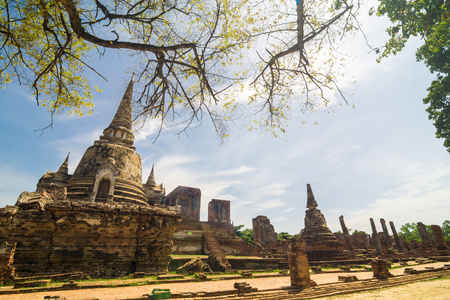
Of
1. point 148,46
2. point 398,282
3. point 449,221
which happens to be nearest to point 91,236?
point 148,46

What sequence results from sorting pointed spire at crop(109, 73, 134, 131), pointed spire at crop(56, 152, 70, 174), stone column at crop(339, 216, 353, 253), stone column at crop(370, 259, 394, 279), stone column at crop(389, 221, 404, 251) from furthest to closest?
stone column at crop(389, 221, 404, 251), stone column at crop(339, 216, 353, 253), pointed spire at crop(56, 152, 70, 174), pointed spire at crop(109, 73, 134, 131), stone column at crop(370, 259, 394, 279)

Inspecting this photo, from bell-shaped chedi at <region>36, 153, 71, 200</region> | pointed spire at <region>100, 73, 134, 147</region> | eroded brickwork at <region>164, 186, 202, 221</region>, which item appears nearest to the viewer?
bell-shaped chedi at <region>36, 153, 71, 200</region>

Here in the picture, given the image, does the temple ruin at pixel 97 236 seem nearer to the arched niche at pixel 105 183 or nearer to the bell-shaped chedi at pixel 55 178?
the arched niche at pixel 105 183

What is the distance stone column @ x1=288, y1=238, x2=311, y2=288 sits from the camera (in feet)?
22.8

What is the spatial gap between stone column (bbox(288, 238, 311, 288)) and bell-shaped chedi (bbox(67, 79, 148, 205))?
34.2ft

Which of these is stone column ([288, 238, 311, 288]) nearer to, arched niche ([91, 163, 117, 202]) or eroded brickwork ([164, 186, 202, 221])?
arched niche ([91, 163, 117, 202])

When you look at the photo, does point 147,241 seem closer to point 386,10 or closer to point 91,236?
point 91,236

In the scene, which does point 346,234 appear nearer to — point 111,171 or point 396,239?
point 396,239

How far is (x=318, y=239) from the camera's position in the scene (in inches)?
677

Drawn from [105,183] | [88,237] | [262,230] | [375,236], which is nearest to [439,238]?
[375,236]

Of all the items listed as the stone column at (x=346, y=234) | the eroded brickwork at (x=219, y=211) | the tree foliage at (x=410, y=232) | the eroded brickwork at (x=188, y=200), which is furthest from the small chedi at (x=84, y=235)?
the tree foliage at (x=410, y=232)

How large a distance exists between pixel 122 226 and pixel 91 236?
106 centimetres

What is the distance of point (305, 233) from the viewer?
18.5 meters

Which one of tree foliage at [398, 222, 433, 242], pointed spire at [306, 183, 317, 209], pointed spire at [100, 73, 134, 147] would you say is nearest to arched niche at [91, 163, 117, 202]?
pointed spire at [100, 73, 134, 147]
